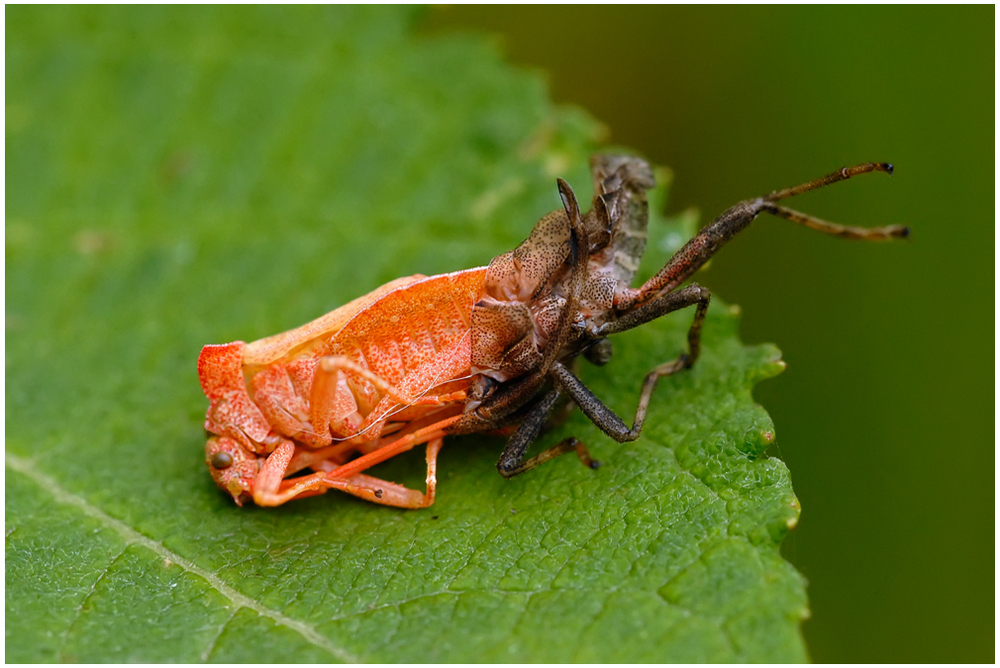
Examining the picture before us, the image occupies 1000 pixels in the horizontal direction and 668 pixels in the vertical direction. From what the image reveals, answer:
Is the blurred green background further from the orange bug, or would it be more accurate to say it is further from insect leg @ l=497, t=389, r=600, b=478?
insect leg @ l=497, t=389, r=600, b=478

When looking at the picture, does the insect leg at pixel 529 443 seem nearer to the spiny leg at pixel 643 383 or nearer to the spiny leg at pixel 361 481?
the spiny leg at pixel 643 383

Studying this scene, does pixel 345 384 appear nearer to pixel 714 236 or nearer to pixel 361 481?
pixel 361 481

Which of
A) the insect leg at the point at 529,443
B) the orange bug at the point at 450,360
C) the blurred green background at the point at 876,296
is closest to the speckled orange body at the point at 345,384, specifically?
the orange bug at the point at 450,360

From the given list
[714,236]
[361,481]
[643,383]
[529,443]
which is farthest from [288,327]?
[714,236]

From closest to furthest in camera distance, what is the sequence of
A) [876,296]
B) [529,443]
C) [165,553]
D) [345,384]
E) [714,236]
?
[165,553], [529,443], [714,236], [345,384], [876,296]

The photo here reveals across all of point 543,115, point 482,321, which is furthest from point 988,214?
point 482,321

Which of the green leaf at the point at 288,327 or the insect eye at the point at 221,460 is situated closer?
the green leaf at the point at 288,327

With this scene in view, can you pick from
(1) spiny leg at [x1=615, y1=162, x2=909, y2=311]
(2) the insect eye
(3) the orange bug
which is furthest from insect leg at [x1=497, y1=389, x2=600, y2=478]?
(2) the insect eye

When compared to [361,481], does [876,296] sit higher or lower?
higher
